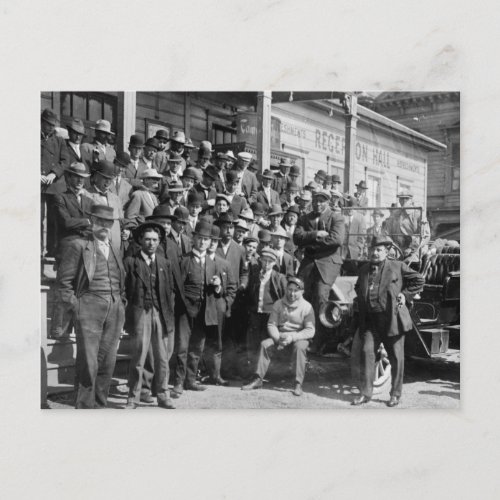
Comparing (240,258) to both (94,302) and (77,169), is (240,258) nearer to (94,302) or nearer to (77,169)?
(94,302)

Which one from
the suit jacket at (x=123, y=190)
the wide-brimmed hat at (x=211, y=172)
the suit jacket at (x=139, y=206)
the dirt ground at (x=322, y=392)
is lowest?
the dirt ground at (x=322, y=392)

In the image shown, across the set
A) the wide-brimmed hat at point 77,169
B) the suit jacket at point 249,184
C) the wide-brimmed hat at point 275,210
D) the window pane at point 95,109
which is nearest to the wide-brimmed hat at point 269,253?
the wide-brimmed hat at point 275,210

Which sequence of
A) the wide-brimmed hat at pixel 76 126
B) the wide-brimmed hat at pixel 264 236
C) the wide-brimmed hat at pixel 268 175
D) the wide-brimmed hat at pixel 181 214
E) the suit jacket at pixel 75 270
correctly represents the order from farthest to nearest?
1. the wide-brimmed hat at pixel 268 175
2. the wide-brimmed hat at pixel 264 236
3. the wide-brimmed hat at pixel 181 214
4. the wide-brimmed hat at pixel 76 126
5. the suit jacket at pixel 75 270

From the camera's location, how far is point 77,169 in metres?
3.91

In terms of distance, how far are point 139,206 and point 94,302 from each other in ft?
1.97

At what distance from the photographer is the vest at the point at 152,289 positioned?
3.97 meters

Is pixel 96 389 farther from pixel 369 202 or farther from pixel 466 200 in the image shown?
pixel 466 200

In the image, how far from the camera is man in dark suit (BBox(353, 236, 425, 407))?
13.3 feet

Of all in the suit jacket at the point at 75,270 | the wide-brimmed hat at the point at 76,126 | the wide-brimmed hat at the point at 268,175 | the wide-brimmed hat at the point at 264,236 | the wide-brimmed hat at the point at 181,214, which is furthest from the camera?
the wide-brimmed hat at the point at 268,175

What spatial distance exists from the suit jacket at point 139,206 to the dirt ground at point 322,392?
95 centimetres

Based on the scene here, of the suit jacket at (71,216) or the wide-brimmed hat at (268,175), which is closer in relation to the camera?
the suit jacket at (71,216)

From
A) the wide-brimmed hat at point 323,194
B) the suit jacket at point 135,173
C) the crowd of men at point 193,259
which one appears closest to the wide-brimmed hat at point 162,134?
the crowd of men at point 193,259

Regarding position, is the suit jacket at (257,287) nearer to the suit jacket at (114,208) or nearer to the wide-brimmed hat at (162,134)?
the suit jacket at (114,208)

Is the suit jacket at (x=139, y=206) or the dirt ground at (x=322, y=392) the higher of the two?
the suit jacket at (x=139, y=206)
